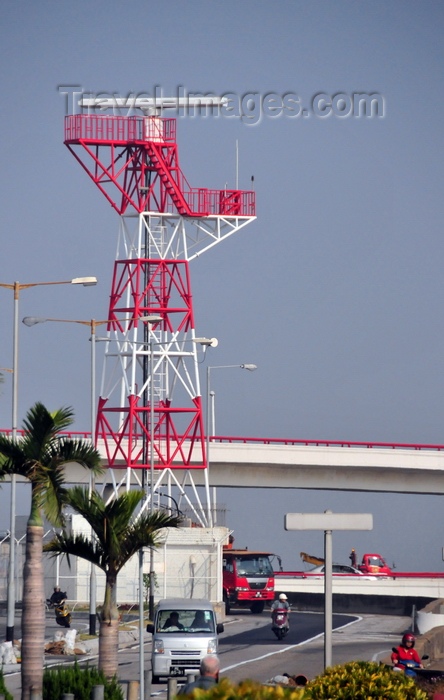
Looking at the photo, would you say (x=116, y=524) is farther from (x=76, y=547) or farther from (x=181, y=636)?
(x=181, y=636)

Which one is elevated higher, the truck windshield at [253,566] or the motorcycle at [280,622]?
the truck windshield at [253,566]

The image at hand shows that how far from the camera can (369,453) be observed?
67.7m

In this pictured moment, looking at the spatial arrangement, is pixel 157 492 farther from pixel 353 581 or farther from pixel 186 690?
pixel 186 690

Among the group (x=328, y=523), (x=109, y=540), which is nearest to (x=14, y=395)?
(x=109, y=540)

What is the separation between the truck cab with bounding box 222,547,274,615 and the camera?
2448 inches

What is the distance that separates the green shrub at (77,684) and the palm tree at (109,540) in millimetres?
2285

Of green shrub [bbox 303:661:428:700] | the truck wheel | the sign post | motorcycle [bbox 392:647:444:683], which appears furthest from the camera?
the truck wheel

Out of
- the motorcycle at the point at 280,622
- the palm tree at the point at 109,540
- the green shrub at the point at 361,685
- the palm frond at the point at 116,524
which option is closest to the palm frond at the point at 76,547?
the palm tree at the point at 109,540

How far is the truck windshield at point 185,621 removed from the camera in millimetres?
31609

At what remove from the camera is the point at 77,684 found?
21.3 m

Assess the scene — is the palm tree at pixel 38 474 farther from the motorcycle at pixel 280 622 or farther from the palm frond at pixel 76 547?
the motorcycle at pixel 280 622

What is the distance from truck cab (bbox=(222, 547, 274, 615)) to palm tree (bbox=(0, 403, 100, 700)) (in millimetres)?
39125

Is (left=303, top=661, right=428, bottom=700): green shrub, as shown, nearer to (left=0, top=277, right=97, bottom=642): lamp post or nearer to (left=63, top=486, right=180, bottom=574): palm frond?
(left=63, top=486, right=180, bottom=574): palm frond

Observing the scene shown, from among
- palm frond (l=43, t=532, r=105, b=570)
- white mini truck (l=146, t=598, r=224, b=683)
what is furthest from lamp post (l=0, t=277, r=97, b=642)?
palm frond (l=43, t=532, r=105, b=570)
